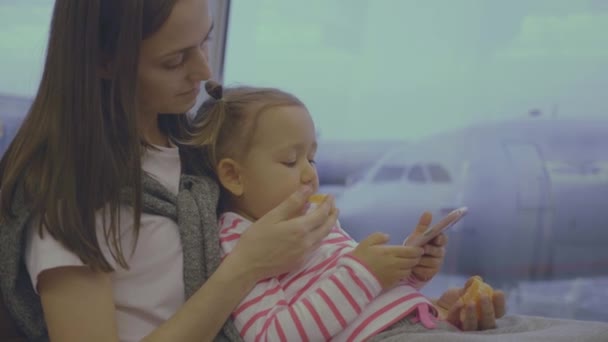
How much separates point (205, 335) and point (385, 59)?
1.40m

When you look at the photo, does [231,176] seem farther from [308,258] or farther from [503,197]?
[503,197]

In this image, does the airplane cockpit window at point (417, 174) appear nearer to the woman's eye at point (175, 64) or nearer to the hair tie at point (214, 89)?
the hair tie at point (214, 89)

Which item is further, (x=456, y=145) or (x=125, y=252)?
(x=456, y=145)

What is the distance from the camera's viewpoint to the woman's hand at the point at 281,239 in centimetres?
112

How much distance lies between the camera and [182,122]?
1.34 m

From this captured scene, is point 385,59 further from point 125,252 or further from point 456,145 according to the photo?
point 125,252

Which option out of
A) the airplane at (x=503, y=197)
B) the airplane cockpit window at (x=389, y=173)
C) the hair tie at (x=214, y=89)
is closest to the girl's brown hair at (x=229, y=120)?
the hair tie at (x=214, y=89)

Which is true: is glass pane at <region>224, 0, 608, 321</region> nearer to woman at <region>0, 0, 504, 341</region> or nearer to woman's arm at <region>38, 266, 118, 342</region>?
woman at <region>0, 0, 504, 341</region>

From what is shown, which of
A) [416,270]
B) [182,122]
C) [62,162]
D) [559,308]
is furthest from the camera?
[559,308]

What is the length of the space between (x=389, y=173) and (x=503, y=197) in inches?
14.9

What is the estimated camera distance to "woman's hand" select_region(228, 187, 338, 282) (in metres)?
1.12

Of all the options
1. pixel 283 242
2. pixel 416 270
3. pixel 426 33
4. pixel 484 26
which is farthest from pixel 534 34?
pixel 283 242

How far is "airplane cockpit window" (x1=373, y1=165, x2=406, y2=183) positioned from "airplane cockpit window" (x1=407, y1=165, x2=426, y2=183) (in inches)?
1.0

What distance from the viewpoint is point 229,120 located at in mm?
1276
